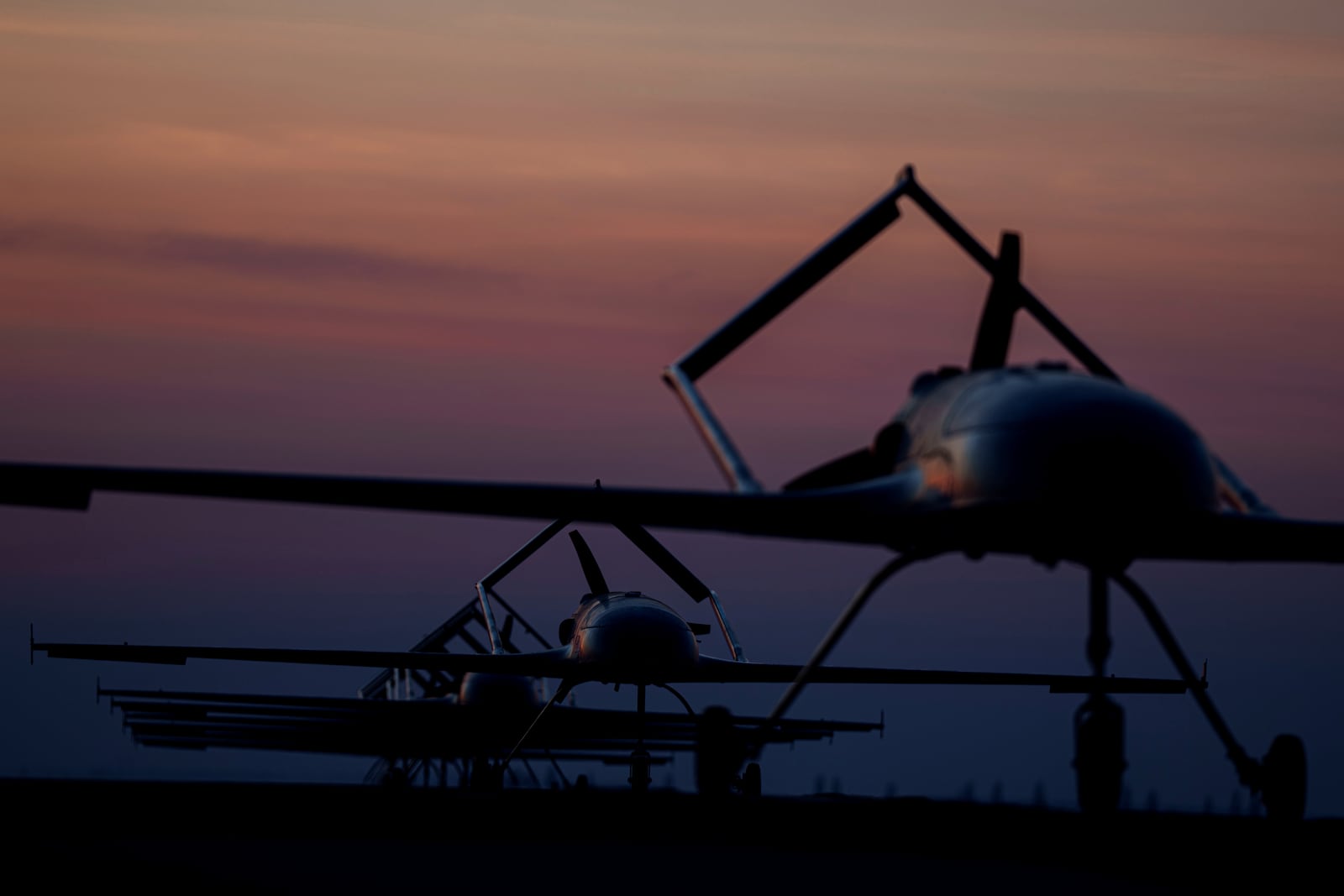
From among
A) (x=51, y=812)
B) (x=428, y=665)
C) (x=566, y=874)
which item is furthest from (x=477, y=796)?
(x=428, y=665)

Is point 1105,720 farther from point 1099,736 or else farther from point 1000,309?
point 1000,309

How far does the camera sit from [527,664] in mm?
45781

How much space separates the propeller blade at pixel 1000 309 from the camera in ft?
55.2

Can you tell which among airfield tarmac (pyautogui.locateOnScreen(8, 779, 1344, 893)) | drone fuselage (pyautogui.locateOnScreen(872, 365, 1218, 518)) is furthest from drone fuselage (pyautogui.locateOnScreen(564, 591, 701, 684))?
drone fuselage (pyautogui.locateOnScreen(872, 365, 1218, 518))

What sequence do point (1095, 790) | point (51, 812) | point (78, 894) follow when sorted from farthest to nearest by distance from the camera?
point (51, 812)
point (1095, 790)
point (78, 894)

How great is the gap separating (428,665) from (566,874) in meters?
35.4

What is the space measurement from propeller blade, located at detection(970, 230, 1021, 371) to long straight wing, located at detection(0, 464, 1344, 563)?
2.24 m

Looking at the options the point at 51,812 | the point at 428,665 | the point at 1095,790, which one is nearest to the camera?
the point at 1095,790

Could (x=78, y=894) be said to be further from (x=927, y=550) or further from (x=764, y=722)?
(x=927, y=550)

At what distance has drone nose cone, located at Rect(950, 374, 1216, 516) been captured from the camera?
1342cm

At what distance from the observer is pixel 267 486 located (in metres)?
14.5

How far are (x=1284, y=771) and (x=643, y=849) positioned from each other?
574 cm

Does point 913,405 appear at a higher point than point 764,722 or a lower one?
higher

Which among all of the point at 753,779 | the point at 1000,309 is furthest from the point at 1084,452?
the point at 753,779
